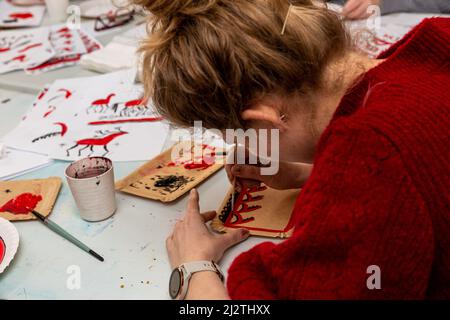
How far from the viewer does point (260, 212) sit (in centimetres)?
86

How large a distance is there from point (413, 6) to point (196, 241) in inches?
50.3

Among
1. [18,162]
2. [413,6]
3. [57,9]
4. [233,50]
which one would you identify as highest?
[233,50]

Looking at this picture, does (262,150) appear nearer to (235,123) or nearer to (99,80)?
(235,123)

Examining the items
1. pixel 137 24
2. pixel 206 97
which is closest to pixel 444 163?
pixel 206 97

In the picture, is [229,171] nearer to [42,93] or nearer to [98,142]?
[98,142]

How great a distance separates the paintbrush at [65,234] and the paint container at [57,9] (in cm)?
119

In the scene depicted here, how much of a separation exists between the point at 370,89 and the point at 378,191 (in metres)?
0.18

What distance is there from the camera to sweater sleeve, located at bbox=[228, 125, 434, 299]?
1.81 ft

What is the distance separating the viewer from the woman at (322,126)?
558 mm

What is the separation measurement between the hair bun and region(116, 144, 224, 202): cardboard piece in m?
0.36

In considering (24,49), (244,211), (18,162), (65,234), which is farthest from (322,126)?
(24,49)

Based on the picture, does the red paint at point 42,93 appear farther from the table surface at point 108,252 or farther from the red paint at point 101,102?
the table surface at point 108,252

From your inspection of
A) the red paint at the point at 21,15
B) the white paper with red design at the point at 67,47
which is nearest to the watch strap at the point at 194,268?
the white paper with red design at the point at 67,47

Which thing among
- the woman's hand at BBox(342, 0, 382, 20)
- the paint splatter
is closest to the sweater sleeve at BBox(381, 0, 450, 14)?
the woman's hand at BBox(342, 0, 382, 20)
